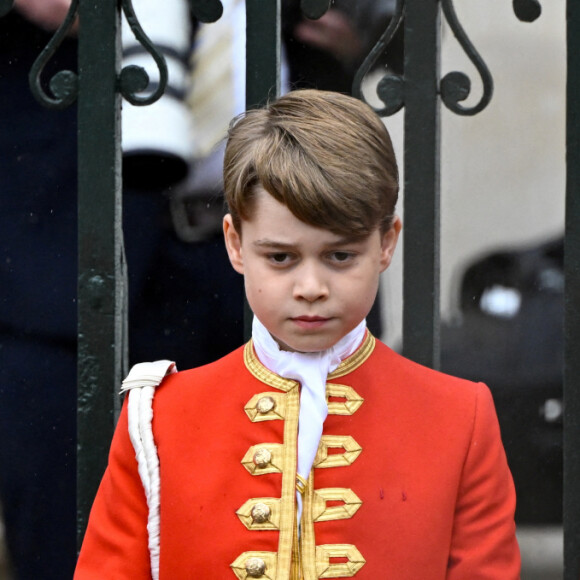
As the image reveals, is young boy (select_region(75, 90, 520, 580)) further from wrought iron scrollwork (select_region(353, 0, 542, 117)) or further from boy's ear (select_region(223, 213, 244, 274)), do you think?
wrought iron scrollwork (select_region(353, 0, 542, 117))

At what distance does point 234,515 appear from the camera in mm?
1891

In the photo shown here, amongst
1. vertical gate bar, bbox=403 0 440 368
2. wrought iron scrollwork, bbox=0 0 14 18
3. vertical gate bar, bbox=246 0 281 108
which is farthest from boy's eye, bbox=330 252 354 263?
wrought iron scrollwork, bbox=0 0 14 18

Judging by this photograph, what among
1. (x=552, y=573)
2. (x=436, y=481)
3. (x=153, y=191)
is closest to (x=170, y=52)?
(x=153, y=191)

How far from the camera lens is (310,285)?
178 centimetres

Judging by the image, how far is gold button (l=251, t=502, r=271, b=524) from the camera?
6.11ft

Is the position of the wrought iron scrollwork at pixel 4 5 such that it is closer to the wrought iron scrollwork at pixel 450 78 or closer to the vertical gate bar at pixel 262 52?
the vertical gate bar at pixel 262 52

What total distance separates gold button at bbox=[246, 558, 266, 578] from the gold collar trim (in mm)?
279

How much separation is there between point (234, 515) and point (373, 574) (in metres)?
0.24

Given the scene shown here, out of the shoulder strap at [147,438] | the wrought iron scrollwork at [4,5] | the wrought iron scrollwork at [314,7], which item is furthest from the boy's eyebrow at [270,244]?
the wrought iron scrollwork at [4,5]

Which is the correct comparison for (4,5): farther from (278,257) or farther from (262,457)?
(262,457)

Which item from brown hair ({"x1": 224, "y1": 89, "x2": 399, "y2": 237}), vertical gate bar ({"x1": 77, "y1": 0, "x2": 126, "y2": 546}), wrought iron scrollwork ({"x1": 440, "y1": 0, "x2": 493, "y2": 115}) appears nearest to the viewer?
brown hair ({"x1": 224, "y1": 89, "x2": 399, "y2": 237})

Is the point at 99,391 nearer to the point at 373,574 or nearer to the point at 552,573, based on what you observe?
the point at 373,574

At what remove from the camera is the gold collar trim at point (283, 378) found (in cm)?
193

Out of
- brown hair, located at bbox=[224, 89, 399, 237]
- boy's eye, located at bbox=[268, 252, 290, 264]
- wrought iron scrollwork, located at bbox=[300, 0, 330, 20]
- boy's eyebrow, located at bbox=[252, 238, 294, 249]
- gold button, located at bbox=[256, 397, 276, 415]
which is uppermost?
wrought iron scrollwork, located at bbox=[300, 0, 330, 20]
